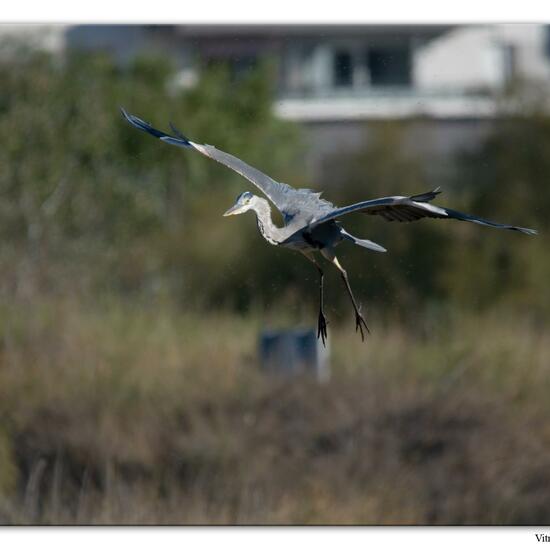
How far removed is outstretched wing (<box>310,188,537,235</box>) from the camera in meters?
2.72

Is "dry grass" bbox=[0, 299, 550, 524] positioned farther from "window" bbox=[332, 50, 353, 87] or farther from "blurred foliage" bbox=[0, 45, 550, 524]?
"window" bbox=[332, 50, 353, 87]

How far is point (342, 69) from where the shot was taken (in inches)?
730

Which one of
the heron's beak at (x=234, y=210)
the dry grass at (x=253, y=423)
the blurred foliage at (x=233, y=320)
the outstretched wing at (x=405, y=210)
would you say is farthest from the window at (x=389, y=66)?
the outstretched wing at (x=405, y=210)

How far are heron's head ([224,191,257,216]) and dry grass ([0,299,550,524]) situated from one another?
27.6ft

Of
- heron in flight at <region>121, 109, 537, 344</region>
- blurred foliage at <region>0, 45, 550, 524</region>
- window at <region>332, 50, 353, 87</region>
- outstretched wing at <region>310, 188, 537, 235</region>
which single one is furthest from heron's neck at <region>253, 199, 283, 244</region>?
window at <region>332, 50, 353, 87</region>

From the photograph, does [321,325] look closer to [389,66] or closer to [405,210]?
[405,210]

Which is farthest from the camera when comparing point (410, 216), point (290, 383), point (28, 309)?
point (28, 309)

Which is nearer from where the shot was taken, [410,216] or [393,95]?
[410,216]

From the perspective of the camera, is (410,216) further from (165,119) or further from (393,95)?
(393,95)

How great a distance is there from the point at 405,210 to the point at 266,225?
328 mm

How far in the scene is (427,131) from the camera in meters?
15.3

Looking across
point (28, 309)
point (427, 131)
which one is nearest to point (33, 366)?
point (28, 309)

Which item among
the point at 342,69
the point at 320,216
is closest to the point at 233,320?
the point at 342,69

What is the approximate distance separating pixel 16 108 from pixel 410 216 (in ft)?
38.8
